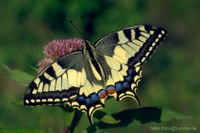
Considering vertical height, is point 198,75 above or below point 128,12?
below

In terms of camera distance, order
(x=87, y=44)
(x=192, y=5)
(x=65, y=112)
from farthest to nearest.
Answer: (x=192, y=5)
(x=87, y=44)
(x=65, y=112)

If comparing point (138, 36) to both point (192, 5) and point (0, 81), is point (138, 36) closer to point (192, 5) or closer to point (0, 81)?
point (0, 81)

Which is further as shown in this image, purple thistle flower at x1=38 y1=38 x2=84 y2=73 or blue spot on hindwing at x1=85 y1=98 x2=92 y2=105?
purple thistle flower at x1=38 y1=38 x2=84 y2=73

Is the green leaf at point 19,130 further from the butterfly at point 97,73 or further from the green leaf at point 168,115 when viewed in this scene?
the green leaf at point 168,115

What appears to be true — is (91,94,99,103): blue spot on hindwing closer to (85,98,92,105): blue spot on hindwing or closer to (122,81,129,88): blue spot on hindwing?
(85,98,92,105): blue spot on hindwing

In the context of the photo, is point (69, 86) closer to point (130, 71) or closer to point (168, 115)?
point (130, 71)

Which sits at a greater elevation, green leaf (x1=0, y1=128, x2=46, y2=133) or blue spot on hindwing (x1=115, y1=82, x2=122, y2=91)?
blue spot on hindwing (x1=115, y1=82, x2=122, y2=91)

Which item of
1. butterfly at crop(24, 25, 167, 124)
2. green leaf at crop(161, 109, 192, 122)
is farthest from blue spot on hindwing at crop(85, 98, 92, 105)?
green leaf at crop(161, 109, 192, 122)

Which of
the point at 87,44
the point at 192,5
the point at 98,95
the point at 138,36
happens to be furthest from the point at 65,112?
the point at 192,5
